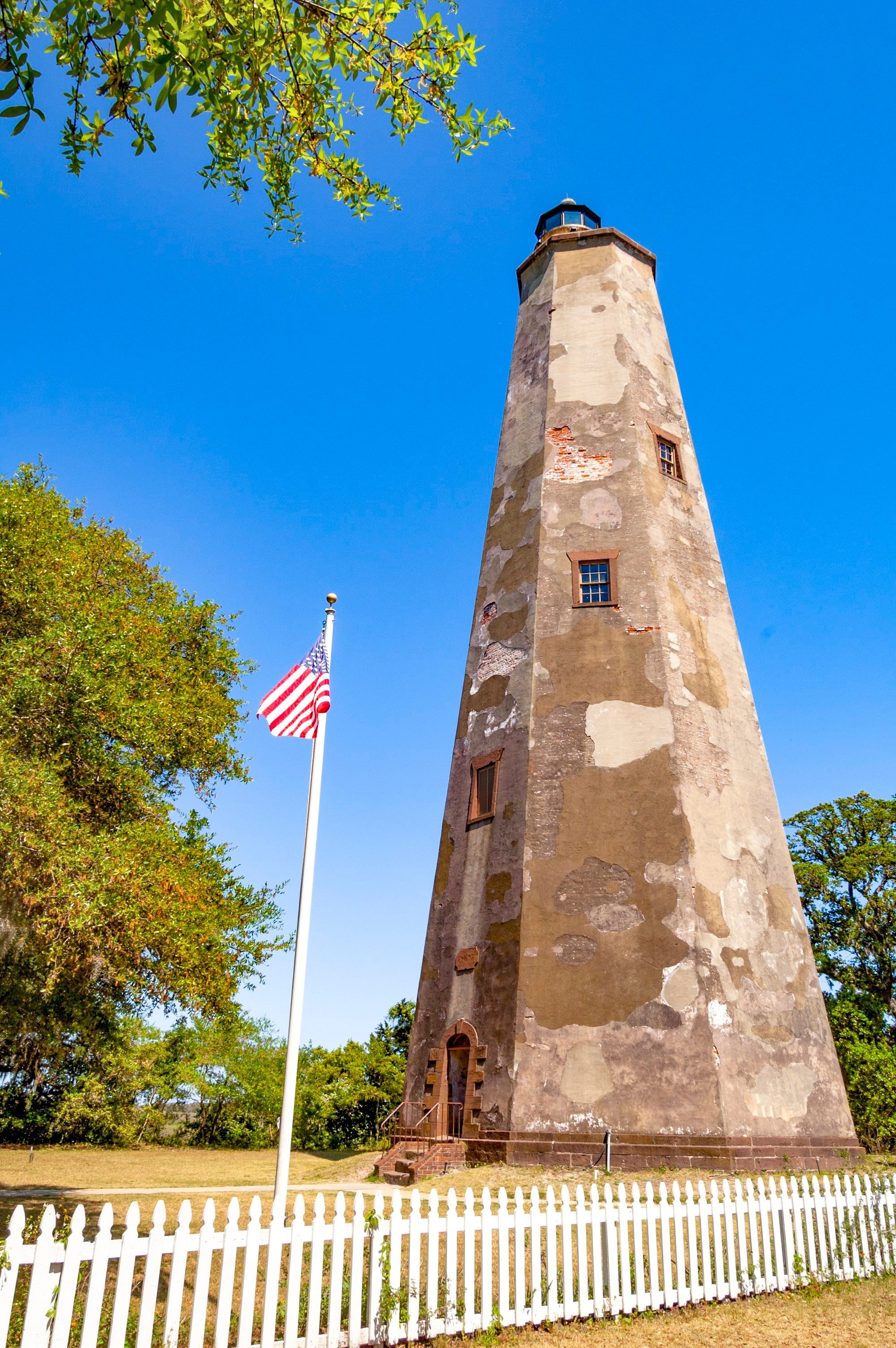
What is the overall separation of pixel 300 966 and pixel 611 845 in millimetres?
9352

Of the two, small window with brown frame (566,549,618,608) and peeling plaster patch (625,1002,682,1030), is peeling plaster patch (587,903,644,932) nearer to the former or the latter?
peeling plaster patch (625,1002,682,1030)

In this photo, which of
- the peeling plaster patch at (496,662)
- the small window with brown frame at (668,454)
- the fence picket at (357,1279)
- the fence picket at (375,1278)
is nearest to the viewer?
the fence picket at (357,1279)

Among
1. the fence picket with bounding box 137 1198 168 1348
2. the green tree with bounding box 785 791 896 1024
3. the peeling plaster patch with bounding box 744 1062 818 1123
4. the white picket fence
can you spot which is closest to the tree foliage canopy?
the green tree with bounding box 785 791 896 1024

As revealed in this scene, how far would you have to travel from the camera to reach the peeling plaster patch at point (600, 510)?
20984mm

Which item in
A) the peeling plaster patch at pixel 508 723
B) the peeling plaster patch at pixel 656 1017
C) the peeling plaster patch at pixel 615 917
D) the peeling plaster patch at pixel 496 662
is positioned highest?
the peeling plaster patch at pixel 496 662

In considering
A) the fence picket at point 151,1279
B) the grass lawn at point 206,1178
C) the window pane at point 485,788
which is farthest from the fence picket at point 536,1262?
the window pane at point 485,788

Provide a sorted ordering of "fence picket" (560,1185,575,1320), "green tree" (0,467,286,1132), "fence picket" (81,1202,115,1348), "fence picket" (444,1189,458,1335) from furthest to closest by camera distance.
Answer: "green tree" (0,467,286,1132) → "fence picket" (560,1185,575,1320) → "fence picket" (444,1189,458,1335) → "fence picket" (81,1202,115,1348)

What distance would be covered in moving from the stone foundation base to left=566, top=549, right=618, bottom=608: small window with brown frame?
10656 mm

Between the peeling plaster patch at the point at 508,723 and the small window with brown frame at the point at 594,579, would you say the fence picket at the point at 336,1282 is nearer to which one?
the peeling plaster patch at the point at 508,723

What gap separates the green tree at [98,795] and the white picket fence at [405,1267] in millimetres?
3148

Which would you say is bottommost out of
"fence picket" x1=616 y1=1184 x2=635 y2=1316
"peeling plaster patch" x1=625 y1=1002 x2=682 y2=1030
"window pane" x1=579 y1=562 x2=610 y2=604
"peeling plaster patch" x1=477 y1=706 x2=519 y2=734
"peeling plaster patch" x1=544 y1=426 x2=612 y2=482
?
"fence picket" x1=616 y1=1184 x2=635 y2=1316

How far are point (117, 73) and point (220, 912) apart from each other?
11.4m

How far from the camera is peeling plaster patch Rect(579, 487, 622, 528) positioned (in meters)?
21.0

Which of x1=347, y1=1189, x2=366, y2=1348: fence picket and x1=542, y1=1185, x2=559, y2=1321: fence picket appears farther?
x1=542, y1=1185, x2=559, y2=1321: fence picket
